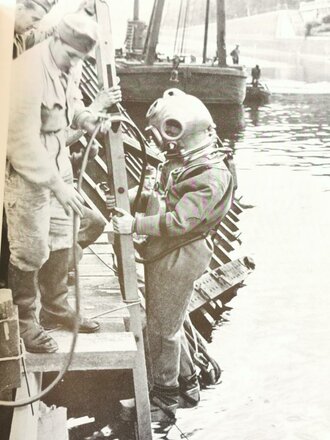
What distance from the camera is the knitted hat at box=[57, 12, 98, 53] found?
8.02 ft

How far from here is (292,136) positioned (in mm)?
2863

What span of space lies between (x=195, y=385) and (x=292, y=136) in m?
1.10

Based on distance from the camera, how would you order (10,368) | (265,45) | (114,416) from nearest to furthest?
(10,368) → (114,416) → (265,45)

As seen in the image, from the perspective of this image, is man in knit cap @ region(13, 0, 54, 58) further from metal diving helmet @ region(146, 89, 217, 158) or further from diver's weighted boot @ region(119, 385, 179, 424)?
diver's weighted boot @ region(119, 385, 179, 424)

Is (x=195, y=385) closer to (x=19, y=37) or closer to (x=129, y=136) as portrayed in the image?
(x=129, y=136)

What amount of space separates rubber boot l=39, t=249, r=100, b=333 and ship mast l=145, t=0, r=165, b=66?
833 mm

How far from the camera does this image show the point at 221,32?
2.72 metres

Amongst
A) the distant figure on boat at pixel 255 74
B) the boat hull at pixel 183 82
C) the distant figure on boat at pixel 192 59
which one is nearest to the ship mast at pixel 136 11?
the boat hull at pixel 183 82

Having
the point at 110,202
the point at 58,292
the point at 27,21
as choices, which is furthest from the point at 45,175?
the point at 27,21

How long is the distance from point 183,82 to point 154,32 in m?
0.24

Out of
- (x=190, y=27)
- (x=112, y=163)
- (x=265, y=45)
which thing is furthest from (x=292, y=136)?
(x=112, y=163)

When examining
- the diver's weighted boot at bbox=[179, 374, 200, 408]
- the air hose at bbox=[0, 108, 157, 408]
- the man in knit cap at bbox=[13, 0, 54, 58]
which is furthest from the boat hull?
the diver's weighted boot at bbox=[179, 374, 200, 408]

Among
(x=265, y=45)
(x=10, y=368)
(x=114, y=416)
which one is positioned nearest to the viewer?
(x=10, y=368)

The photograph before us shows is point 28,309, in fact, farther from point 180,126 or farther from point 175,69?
point 175,69
